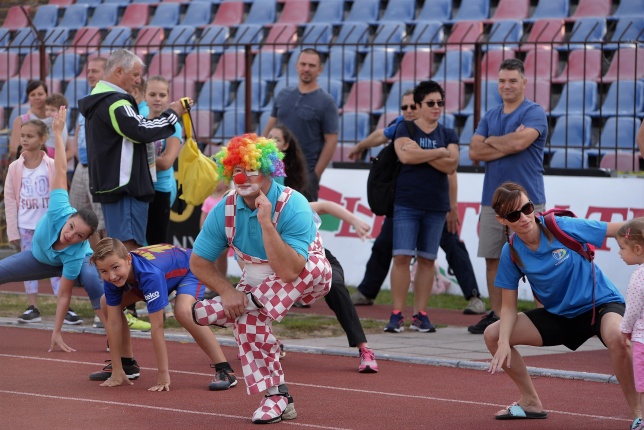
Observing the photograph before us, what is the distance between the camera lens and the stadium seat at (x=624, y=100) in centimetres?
1405

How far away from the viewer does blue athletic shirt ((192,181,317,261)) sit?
6305 millimetres

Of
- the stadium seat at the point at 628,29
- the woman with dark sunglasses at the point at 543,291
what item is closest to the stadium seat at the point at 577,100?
the stadium seat at the point at 628,29

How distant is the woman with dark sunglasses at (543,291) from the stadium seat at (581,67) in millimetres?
8855

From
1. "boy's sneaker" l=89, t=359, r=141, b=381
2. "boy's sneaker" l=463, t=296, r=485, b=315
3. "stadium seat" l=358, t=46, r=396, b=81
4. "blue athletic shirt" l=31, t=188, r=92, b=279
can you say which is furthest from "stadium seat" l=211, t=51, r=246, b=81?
"boy's sneaker" l=89, t=359, r=141, b=381

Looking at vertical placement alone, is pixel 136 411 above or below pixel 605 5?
below

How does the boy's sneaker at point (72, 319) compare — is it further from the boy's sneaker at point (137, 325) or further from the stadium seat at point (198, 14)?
the stadium seat at point (198, 14)

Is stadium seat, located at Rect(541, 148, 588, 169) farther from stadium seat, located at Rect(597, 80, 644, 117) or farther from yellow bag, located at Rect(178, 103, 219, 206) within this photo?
yellow bag, located at Rect(178, 103, 219, 206)

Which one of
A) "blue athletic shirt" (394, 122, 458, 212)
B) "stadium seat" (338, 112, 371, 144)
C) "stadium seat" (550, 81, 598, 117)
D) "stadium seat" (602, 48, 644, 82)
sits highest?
"stadium seat" (602, 48, 644, 82)

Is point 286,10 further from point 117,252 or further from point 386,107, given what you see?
point 117,252

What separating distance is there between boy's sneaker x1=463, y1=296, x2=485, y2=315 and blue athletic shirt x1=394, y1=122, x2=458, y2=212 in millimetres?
1717

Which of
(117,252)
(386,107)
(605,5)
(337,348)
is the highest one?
(605,5)

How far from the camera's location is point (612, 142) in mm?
14000

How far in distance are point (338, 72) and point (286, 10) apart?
2520 mm

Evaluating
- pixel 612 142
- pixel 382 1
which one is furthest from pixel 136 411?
pixel 382 1
